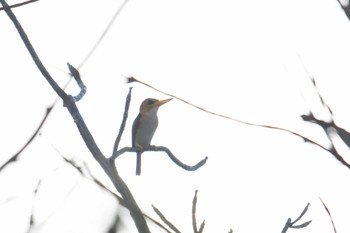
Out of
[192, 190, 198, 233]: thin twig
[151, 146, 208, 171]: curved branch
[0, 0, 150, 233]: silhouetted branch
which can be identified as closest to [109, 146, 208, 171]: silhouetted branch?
[151, 146, 208, 171]: curved branch

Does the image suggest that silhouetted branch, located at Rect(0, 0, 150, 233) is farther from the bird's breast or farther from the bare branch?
the bird's breast

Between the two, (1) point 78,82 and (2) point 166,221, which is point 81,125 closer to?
(1) point 78,82

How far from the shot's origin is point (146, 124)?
9.06m

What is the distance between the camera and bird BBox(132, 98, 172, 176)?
29.2 ft

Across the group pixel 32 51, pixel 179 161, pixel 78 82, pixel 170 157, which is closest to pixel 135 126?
pixel 170 157

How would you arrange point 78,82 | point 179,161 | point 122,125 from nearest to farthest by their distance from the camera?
point 78,82 < point 122,125 < point 179,161

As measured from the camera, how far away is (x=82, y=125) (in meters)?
2.88

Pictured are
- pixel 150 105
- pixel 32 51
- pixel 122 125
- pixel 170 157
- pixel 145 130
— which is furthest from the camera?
pixel 150 105

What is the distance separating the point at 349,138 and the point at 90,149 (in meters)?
1.14

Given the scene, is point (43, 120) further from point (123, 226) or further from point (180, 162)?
point (180, 162)

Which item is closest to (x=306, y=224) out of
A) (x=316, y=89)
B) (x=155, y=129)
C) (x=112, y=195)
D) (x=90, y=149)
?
(x=316, y=89)

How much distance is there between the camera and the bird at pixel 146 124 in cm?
889

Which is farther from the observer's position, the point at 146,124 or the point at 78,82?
the point at 146,124

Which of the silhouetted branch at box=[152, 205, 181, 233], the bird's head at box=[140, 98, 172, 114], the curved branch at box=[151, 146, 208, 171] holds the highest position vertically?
the bird's head at box=[140, 98, 172, 114]
